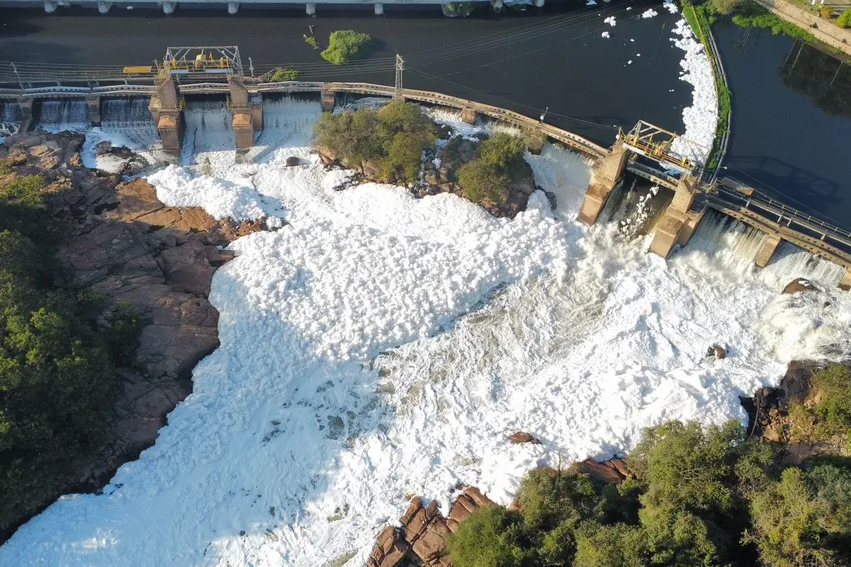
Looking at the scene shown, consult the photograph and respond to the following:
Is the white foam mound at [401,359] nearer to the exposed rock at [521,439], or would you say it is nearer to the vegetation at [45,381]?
the exposed rock at [521,439]

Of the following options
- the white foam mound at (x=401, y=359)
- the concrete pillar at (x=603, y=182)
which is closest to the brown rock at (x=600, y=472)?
the white foam mound at (x=401, y=359)

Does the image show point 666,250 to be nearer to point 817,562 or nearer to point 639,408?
point 639,408

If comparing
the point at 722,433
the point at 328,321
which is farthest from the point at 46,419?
the point at 722,433

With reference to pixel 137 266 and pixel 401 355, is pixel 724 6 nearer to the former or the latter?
pixel 401 355

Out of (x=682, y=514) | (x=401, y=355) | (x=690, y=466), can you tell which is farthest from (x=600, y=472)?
(x=401, y=355)

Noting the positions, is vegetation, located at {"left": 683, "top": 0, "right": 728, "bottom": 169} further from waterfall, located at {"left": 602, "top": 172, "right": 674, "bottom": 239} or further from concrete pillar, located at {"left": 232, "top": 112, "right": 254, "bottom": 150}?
concrete pillar, located at {"left": 232, "top": 112, "right": 254, "bottom": 150}

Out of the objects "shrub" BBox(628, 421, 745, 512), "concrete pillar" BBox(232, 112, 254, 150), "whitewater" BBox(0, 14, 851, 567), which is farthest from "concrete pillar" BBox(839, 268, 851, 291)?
"concrete pillar" BBox(232, 112, 254, 150)
